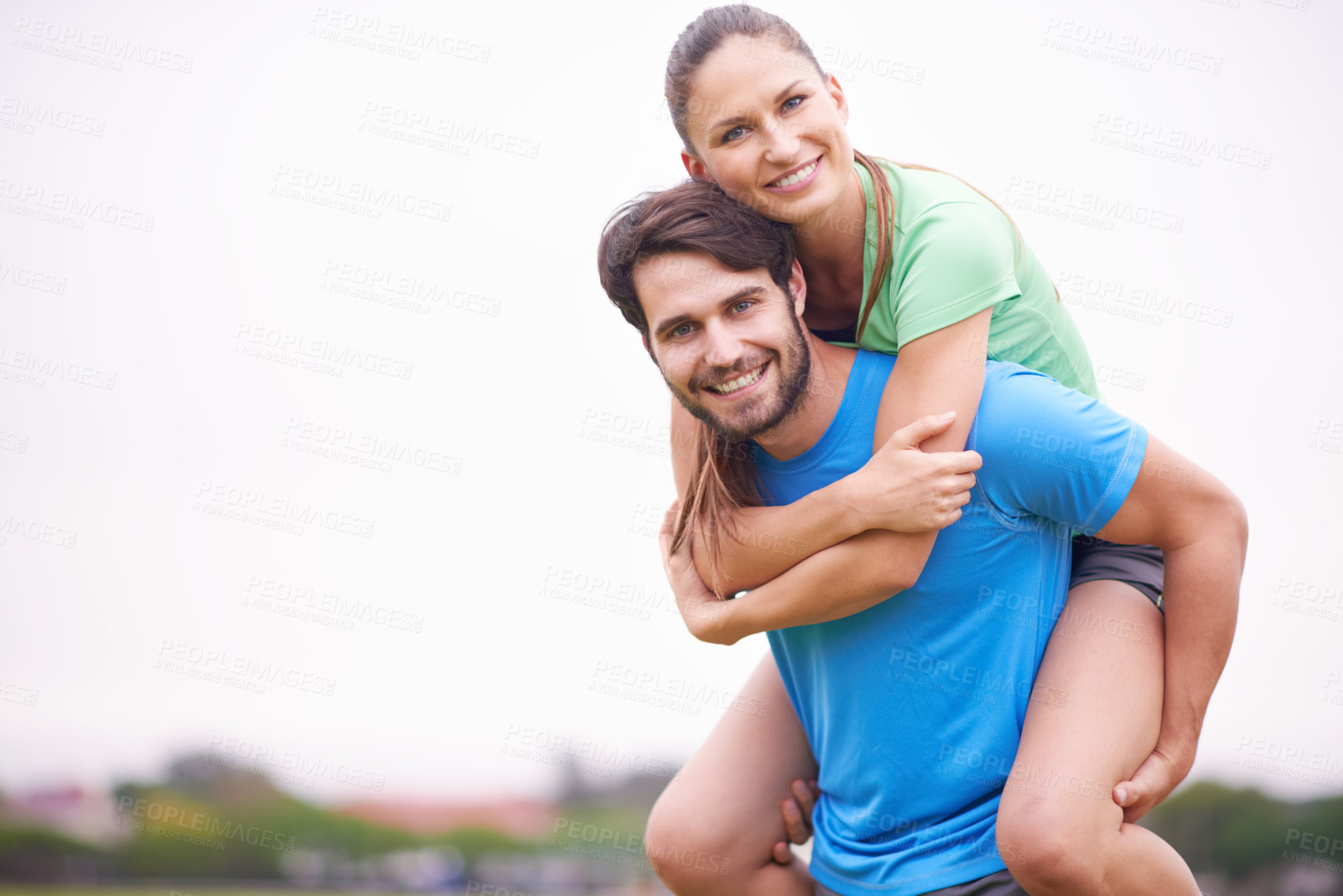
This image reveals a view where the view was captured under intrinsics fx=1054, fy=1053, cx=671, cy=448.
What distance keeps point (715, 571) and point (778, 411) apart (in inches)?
22.6

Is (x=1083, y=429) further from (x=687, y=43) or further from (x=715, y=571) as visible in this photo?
(x=687, y=43)

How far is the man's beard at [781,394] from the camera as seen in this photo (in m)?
3.28

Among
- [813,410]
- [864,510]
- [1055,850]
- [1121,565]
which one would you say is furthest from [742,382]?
[1055,850]

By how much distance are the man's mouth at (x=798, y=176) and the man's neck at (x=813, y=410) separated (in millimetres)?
477

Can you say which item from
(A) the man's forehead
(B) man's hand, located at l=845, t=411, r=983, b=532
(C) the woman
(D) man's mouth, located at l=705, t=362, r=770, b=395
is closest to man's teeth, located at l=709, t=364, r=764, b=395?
(D) man's mouth, located at l=705, t=362, r=770, b=395

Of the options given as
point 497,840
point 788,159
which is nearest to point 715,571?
point 788,159

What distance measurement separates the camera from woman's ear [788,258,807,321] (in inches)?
138

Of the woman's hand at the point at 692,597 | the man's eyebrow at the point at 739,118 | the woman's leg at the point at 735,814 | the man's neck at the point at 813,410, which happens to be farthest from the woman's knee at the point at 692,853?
the man's eyebrow at the point at 739,118

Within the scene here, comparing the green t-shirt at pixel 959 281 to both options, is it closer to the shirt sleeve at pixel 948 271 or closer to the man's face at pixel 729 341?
the shirt sleeve at pixel 948 271

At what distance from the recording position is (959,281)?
311 cm

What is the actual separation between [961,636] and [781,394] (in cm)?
91

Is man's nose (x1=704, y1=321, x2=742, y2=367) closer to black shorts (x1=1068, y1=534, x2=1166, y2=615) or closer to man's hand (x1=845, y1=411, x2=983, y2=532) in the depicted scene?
man's hand (x1=845, y1=411, x2=983, y2=532)

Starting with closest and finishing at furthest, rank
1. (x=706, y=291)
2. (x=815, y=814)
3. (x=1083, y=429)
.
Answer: (x=1083, y=429)
(x=706, y=291)
(x=815, y=814)

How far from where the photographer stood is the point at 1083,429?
115 inches
